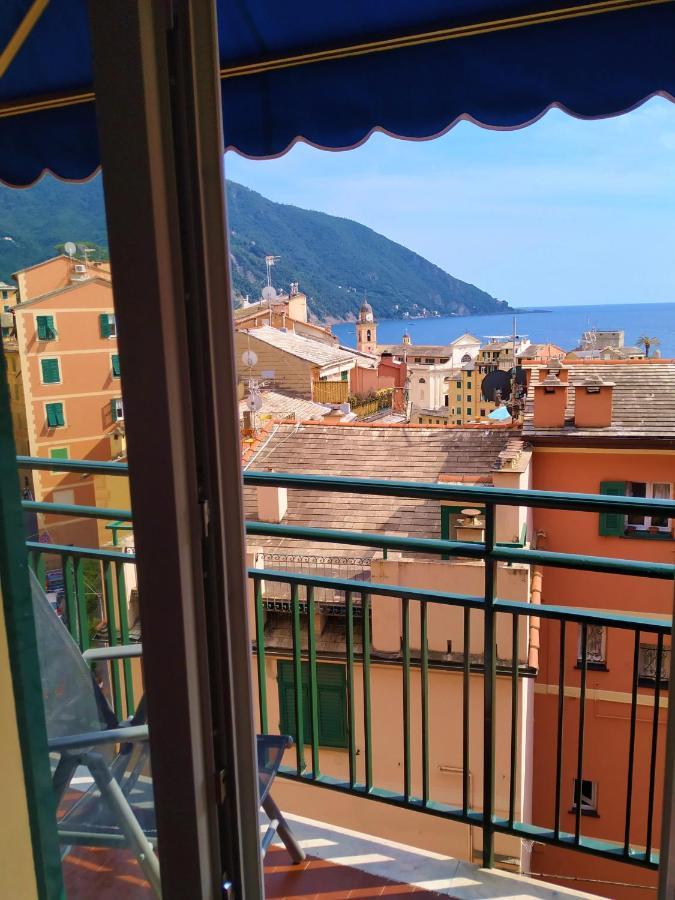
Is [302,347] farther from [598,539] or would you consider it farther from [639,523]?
[639,523]

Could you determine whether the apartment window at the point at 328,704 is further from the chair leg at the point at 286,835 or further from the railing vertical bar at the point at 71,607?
the railing vertical bar at the point at 71,607

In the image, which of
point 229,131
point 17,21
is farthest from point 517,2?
point 17,21

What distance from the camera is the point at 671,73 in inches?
61.1

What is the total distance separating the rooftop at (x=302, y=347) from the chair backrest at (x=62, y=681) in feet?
57.7

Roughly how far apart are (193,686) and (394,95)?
1.48 metres

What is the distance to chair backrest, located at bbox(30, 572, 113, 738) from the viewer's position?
0.99m

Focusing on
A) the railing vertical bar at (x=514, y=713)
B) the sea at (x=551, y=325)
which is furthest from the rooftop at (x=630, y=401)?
the railing vertical bar at (x=514, y=713)

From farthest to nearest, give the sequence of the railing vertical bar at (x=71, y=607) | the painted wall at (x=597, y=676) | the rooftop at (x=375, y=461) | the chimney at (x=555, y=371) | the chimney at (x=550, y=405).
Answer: the chimney at (x=555, y=371) < the chimney at (x=550, y=405) < the rooftop at (x=375, y=461) < the painted wall at (x=597, y=676) < the railing vertical bar at (x=71, y=607)

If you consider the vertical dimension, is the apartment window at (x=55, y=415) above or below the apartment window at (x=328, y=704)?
above

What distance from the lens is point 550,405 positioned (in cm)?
1302

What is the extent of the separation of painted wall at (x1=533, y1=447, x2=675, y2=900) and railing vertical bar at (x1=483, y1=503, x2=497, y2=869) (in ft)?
23.7

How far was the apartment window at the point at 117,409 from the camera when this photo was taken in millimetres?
932

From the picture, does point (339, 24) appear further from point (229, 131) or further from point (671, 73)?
point (671, 73)

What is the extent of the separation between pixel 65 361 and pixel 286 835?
1.45 metres
